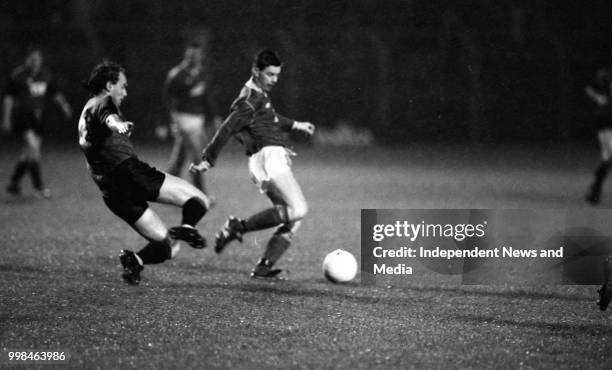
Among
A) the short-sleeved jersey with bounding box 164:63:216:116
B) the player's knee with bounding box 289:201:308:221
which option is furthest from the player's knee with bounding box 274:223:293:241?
the short-sleeved jersey with bounding box 164:63:216:116

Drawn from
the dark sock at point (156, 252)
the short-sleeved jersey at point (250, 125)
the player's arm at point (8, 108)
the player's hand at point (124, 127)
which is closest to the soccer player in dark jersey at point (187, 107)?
the player's arm at point (8, 108)

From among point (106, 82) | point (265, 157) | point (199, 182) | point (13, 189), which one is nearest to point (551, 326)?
point (265, 157)

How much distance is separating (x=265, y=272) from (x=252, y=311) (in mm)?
1269

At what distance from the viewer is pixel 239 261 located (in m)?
8.59

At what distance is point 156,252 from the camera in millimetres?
6945

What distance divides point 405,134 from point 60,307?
57.3 feet

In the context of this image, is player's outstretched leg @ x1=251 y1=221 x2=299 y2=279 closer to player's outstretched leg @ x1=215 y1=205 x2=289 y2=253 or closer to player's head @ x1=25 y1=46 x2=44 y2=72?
player's outstretched leg @ x1=215 y1=205 x2=289 y2=253

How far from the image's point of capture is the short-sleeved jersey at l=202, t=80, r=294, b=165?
290 inches

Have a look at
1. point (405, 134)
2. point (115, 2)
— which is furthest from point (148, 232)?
point (115, 2)

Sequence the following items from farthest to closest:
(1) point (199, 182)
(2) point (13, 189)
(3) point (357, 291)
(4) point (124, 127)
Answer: (2) point (13, 189)
(1) point (199, 182)
(3) point (357, 291)
(4) point (124, 127)

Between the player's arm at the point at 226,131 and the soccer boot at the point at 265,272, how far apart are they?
1000 mm

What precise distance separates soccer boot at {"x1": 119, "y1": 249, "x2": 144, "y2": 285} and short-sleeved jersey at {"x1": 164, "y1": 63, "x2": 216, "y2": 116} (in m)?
6.51

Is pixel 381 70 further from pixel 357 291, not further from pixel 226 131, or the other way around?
pixel 357 291

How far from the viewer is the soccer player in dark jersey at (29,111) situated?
13.1 meters
